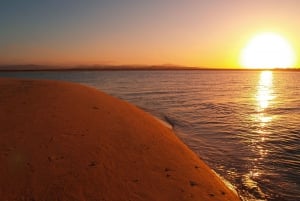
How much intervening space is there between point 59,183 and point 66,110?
5.43 m

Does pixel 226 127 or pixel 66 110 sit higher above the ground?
pixel 66 110

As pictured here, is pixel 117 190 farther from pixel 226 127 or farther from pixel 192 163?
pixel 226 127

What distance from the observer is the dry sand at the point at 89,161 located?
5.70 m

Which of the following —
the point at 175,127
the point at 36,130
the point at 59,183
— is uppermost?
the point at 36,130

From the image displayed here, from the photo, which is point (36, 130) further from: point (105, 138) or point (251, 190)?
point (251, 190)

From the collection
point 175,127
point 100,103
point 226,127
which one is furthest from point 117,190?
point 226,127

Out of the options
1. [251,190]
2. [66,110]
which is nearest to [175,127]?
[66,110]

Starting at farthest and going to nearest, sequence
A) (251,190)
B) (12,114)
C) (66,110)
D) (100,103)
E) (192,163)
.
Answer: (100,103)
(66,110)
(12,114)
(192,163)
(251,190)

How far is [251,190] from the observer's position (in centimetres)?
757

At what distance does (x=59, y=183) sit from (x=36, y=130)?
10.1 feet

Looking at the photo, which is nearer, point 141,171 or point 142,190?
point 142,190

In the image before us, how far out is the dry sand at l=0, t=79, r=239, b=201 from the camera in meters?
5.70

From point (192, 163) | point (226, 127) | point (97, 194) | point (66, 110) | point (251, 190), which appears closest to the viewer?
point (97, 194)

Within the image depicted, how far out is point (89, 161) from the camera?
271 inches
